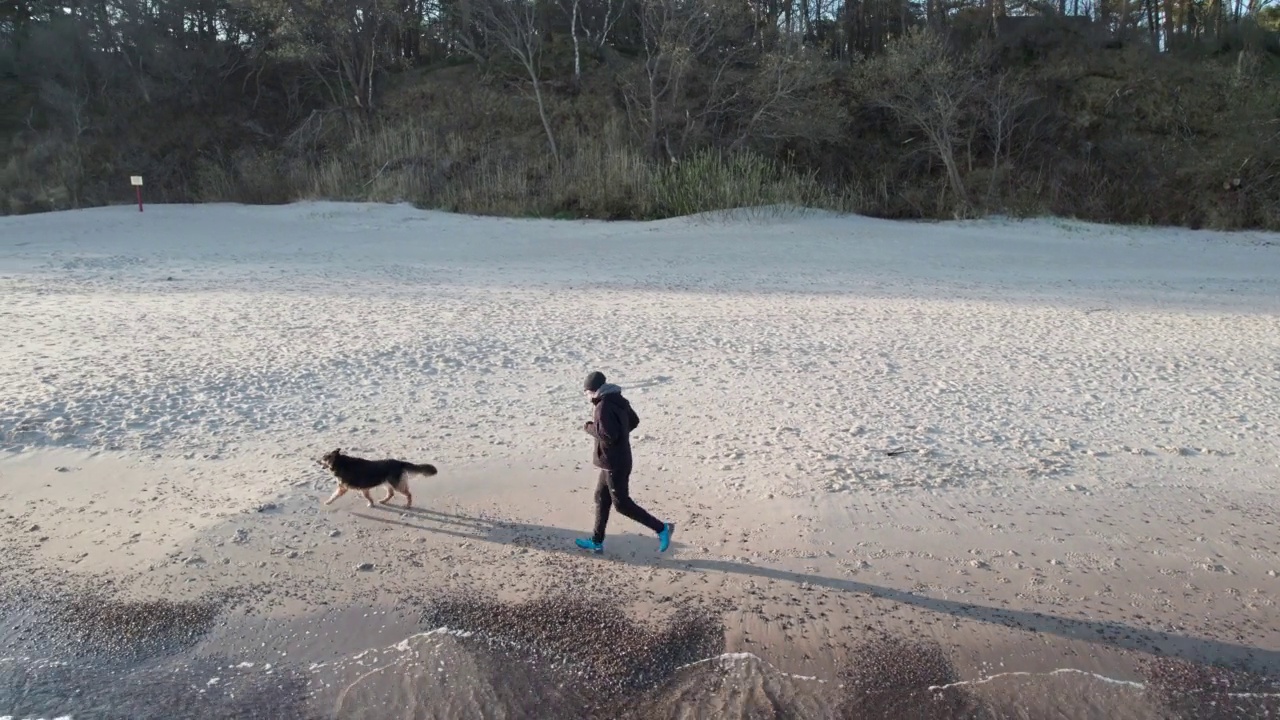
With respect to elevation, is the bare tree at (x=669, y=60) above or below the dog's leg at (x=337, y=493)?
above

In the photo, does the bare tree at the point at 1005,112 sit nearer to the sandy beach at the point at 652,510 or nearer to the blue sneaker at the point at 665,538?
the sandy beach at the point at 652,510

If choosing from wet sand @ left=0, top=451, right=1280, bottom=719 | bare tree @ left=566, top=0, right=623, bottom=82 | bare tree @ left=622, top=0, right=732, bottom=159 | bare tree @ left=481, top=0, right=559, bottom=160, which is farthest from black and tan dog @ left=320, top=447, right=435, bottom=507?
bare tree @ left=566, top=0, right=623, bottom=82

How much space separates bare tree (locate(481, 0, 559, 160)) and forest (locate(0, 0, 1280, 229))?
4.8 inches

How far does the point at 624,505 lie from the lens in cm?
513

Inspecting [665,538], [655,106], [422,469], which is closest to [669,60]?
[655,106]

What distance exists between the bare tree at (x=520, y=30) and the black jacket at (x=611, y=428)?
22899 millimetres

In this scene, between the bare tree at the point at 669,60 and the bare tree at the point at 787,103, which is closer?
the bare tree at the point at 787,103

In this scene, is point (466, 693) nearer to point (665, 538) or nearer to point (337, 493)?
point (665, 538)

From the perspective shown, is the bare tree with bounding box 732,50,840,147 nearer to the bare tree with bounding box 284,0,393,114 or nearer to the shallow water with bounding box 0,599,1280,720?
the bare tree with bounding box 284,0,393,114

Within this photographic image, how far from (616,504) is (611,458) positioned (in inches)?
10.5

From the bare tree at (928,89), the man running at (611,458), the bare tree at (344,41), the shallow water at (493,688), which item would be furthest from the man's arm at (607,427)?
the bare tree at (344,41)

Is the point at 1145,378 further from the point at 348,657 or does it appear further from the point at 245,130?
the point at 245,130

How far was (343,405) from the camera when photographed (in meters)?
7.47

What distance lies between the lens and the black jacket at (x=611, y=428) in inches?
199
